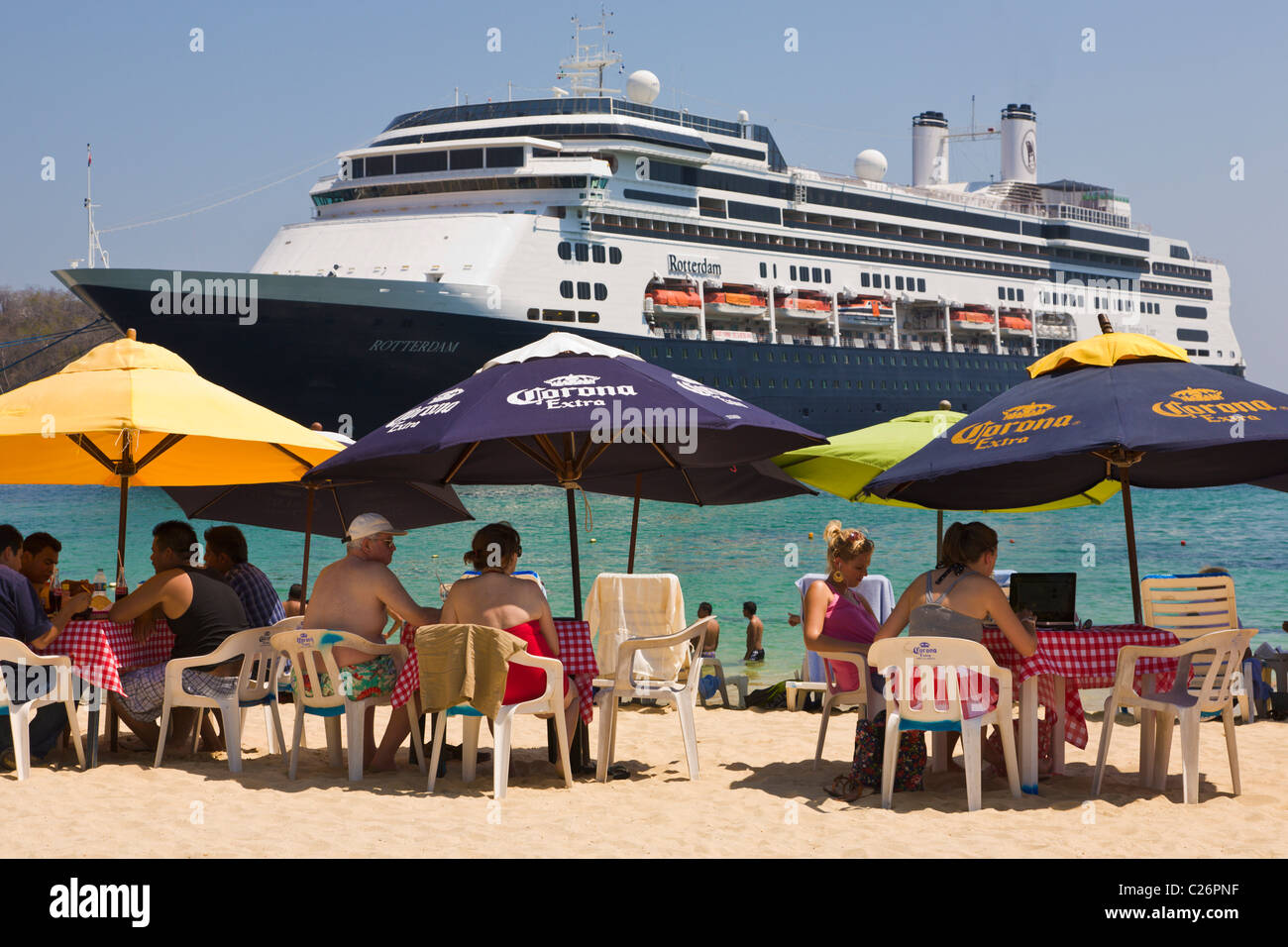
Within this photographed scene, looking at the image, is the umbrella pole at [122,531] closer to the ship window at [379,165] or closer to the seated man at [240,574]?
the seated man at [240,574]

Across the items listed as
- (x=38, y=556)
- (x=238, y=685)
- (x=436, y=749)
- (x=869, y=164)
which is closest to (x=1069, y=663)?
(x=436, y=749)

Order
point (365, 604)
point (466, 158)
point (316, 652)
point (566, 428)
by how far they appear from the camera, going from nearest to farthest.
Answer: point (566, 428), point (316, 652), point (365, 604), point (466, 158)

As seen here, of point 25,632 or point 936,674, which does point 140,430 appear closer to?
point 25,632

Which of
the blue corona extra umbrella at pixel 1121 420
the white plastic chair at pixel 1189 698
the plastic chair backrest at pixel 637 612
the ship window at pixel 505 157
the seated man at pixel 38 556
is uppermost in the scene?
the ship window at pixel 505 157

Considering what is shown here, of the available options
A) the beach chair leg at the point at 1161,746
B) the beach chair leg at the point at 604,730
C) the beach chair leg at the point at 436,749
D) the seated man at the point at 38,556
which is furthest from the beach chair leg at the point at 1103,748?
the seated man at the point at 38,556

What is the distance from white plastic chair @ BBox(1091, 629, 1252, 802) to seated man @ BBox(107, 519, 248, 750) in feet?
11.1

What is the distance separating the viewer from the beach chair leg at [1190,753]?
4.77 meters

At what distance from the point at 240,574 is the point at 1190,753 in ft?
13.1

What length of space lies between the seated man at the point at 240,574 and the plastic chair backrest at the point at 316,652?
87 centimetres

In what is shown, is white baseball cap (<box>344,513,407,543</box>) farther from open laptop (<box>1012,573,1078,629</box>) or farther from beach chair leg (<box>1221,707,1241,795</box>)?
beach chair leg (<box>1221,707,1241,795</box>)

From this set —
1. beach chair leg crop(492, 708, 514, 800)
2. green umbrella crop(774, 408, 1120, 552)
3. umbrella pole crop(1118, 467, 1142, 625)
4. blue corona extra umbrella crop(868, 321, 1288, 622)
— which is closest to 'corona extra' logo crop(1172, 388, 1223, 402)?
blue corona extra umbrella crop(868, 321, 1288, 622)

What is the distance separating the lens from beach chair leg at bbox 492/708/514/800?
4.85 meters

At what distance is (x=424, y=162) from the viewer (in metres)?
33.8
